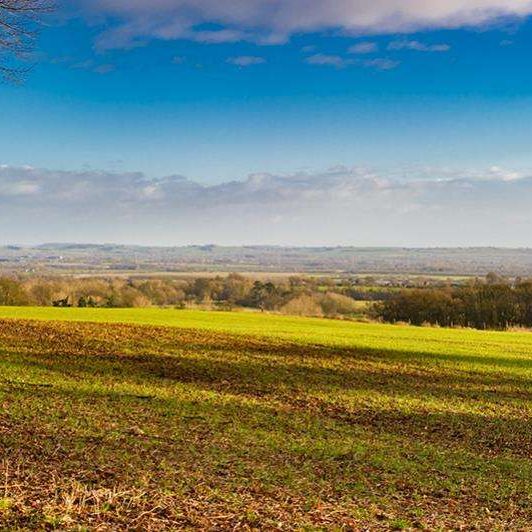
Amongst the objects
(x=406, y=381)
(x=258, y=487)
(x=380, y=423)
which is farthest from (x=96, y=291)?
(x=258, y=487)

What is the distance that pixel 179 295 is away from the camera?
85.1 metres

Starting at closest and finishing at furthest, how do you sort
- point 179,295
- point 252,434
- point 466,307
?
point 252,434 → point 466,307 → point 179,295

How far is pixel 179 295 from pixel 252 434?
73.1m

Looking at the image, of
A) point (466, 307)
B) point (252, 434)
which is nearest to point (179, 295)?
point (466, 307)

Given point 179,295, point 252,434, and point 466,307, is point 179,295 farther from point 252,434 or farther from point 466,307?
point 252,434

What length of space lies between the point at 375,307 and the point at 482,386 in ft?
175

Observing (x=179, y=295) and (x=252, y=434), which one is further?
(x=179, y=295)

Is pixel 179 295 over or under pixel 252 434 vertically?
under

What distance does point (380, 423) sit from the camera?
582 inches

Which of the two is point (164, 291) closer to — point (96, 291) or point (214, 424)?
point (96, 291)

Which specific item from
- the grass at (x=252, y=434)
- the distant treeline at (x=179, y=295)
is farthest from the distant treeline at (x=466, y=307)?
the grass at (x=252, y=434)

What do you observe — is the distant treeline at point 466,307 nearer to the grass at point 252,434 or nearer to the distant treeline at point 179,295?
the distant treeline at point 179,295

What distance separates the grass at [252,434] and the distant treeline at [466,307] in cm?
4102

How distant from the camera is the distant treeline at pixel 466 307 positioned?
66188 millimetres
